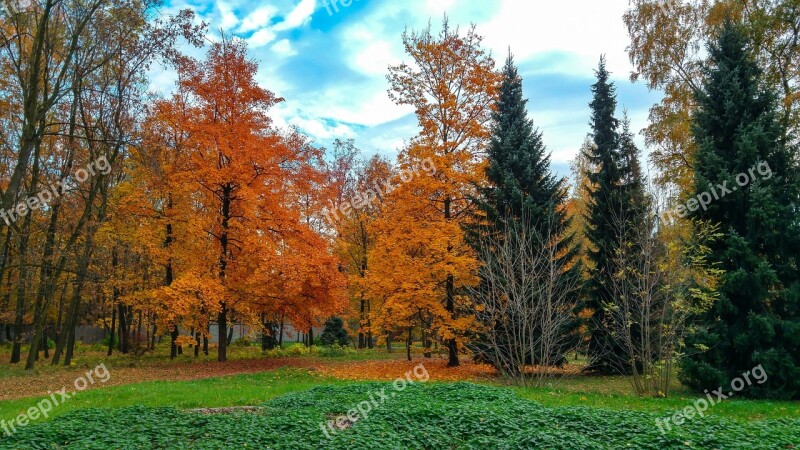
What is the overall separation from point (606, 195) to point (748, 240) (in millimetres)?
5557

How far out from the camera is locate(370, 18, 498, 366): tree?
53.0 feet

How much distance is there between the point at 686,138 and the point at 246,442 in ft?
59.0

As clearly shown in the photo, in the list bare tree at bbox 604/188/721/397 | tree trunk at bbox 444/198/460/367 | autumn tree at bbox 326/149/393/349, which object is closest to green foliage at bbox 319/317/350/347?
autumn tree at bbox 326/149/393/349

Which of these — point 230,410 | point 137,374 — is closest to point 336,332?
point 137,374

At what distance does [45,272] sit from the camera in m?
19.8

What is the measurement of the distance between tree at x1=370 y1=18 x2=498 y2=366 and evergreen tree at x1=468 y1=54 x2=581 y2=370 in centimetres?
74

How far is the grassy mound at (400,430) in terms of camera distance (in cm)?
605

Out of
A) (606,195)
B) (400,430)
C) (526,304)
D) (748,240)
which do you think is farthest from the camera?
(606,195)

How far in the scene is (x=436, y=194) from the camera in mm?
17906

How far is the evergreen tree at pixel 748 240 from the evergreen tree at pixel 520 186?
4.01m

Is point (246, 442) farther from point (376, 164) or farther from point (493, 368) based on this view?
point (376, 164)

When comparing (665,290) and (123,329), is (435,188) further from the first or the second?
(123,329)

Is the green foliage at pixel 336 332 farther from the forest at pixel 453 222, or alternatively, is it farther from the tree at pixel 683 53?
the tree at pixel 683 53

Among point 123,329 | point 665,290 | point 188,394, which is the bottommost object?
point 188,394
